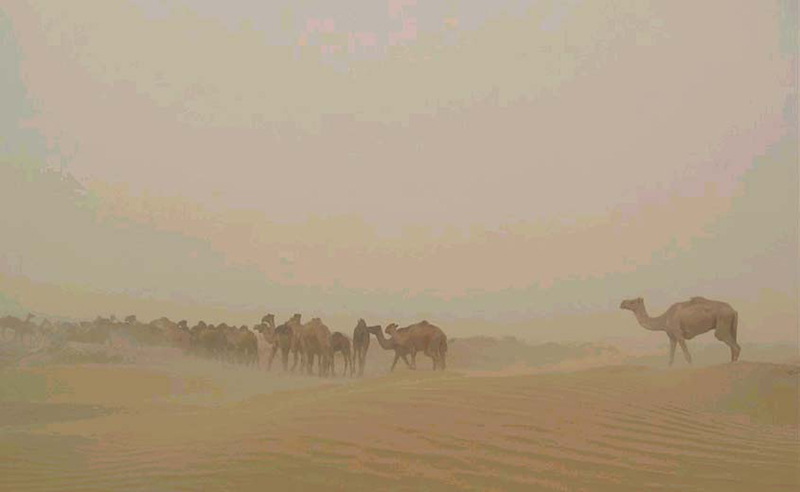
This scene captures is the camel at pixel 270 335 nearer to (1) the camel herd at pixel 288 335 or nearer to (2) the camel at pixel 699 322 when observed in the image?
(1) the camel herd at pixel 288 335

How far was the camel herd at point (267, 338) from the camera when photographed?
32.5ft

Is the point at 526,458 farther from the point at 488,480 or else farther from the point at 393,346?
the point at 393,346

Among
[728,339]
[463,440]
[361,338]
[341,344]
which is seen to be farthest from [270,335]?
[463,440]

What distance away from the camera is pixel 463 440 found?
12.6 ft

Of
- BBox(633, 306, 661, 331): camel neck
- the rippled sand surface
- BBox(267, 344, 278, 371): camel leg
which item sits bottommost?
the rippled sand surface

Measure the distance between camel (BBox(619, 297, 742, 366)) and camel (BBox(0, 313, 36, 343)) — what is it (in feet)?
25.5

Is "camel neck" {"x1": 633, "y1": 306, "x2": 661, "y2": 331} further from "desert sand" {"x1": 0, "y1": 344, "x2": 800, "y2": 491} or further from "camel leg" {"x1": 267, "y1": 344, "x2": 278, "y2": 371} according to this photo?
"camel leg" {"x1": 267, "y1": 344, "x2": 278, "y2": 371}

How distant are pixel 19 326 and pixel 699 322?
8.23 meters

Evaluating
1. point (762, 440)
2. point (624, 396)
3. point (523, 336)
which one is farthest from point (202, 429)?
point (523, 336)

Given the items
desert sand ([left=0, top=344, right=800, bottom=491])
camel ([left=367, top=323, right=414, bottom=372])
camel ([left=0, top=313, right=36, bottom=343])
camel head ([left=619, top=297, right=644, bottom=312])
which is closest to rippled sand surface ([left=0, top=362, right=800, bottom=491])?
desert sand ([left=0, top=344, right=800, bottom=491])

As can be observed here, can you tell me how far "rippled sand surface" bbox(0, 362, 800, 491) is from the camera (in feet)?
11.5

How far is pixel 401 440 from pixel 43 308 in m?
7.02

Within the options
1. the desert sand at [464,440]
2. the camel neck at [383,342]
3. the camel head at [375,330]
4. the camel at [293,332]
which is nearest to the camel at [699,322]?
the desert sand at [464,440]

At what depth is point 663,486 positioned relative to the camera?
3354 mm
